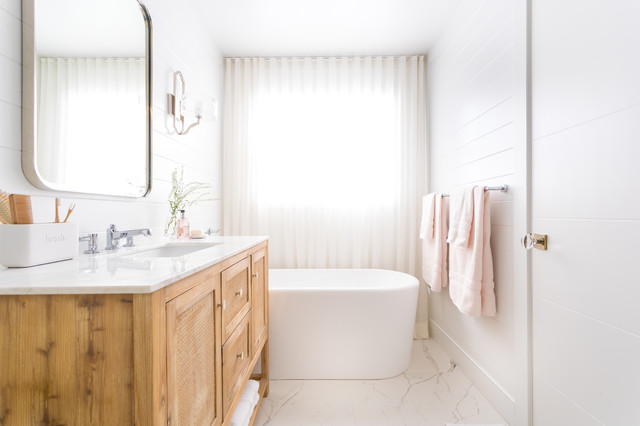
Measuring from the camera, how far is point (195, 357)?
2.53 feet

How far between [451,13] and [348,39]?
75 cm

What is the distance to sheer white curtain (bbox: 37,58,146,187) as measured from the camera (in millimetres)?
956

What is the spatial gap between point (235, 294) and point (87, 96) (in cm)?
94

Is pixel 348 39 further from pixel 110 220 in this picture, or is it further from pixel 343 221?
pixel 110 220

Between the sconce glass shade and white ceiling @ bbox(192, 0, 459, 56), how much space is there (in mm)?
676

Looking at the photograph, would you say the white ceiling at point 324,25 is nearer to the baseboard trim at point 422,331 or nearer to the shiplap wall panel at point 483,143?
the shiplap wall panel at point 483,143

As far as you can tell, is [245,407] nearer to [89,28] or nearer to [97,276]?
[97,276]

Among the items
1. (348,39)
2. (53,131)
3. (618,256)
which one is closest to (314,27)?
(348,39)

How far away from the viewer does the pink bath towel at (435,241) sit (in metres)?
2.00

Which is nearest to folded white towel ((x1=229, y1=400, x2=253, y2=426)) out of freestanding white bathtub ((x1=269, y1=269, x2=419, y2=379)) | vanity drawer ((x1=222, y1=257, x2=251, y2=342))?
vanity drawer ((x1=222, y1=257, x2=251, y2=342))

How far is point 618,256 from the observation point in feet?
2.95

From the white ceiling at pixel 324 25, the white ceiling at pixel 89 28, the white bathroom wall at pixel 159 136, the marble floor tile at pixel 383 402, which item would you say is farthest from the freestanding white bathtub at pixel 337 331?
the white ceiling at pixel 324 25

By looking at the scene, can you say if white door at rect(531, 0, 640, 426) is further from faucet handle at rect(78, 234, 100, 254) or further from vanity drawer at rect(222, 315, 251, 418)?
faucet handle at rect(78, 234, 100, 254)

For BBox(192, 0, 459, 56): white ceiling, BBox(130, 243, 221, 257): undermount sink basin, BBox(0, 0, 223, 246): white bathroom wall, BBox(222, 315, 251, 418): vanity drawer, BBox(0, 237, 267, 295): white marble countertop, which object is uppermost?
BBox(192, 0, 459, 56): white ceiling
